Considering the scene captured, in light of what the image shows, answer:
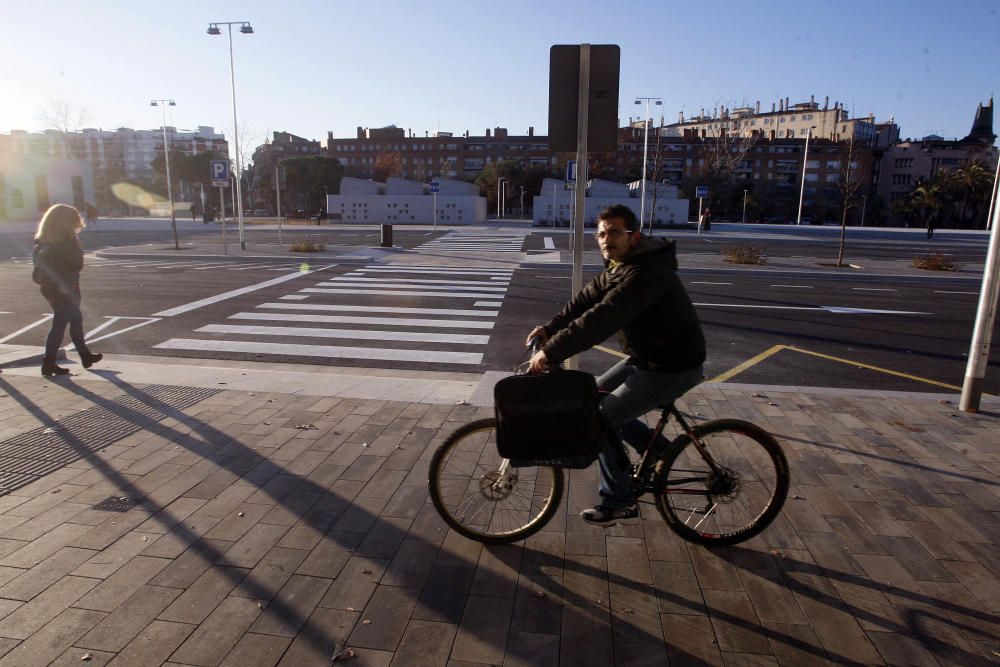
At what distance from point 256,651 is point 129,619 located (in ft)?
2.18

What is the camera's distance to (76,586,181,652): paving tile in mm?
2650

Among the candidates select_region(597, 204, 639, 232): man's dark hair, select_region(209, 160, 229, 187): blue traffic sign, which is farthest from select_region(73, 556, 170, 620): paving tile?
select_region(209, 160, 229, 187): blue traffic sign

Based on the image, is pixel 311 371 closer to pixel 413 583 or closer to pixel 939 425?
pixel 413 583

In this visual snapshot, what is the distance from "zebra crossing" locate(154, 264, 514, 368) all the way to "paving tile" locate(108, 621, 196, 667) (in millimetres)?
5381

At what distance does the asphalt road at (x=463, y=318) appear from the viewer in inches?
330

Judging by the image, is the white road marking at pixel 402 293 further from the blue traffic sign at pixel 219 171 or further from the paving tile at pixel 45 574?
the blue traffic sign at pixel 219 171

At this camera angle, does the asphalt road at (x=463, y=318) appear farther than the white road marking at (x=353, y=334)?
No

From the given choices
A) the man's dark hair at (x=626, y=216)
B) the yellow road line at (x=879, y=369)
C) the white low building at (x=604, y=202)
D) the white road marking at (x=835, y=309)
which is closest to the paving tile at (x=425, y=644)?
the man's dark hair at (x=626, y=216)

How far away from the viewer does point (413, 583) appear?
309cm

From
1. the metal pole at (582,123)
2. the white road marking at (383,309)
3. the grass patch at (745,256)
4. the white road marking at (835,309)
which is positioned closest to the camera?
the metal pole at (582,123)

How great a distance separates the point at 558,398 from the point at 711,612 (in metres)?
1.20

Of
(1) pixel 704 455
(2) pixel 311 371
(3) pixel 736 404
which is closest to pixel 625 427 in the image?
(1) pixel 704 455

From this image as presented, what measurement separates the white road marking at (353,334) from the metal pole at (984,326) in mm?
5775

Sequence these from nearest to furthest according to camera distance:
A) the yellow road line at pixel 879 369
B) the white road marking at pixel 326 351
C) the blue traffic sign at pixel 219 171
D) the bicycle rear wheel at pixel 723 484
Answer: the bicycle rear wheel at pixel 723 484 → the yellow road line at pixel 879 369 → the white road marking at pixel 326 351 → the blue traffic sign at pixel 219 171
